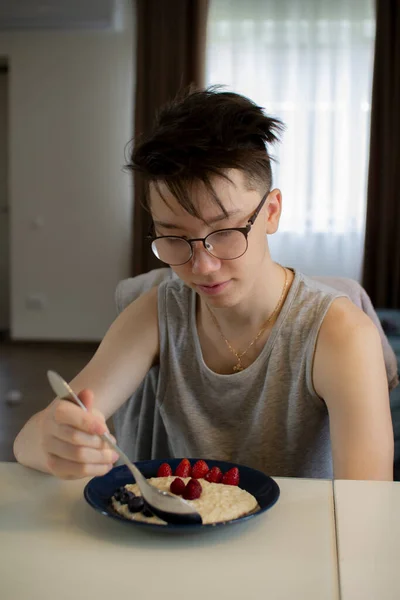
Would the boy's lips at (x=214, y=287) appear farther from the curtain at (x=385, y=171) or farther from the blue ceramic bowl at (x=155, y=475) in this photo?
the curtain at (x=385, y=171)

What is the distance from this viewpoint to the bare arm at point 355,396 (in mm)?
993

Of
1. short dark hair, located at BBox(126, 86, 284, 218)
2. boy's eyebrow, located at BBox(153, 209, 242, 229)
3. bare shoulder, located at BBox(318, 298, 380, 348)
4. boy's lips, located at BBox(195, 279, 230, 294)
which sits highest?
short dark hair, located at BBox(126, 86, 284, 218)

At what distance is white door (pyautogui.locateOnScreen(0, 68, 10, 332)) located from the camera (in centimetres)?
567

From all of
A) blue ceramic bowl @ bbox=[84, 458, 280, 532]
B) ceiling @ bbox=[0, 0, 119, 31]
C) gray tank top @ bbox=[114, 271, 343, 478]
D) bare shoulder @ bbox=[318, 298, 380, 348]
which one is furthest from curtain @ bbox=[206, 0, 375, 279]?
blue ceramic bowl @ bbox=[84, 458, 280, 532]

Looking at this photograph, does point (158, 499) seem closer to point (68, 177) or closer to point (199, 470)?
point (199, 470)

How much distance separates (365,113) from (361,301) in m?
3.98

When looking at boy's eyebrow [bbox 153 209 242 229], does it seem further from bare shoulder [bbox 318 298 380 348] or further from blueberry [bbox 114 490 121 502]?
blueberry [bbox 114 490 121 502]

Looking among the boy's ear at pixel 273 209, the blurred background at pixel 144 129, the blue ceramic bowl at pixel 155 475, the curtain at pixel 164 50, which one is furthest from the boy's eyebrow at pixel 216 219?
the curtain at pixel 164 50

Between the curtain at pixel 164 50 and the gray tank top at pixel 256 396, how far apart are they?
3.94 m

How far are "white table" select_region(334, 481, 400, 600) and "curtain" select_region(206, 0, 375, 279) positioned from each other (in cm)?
438

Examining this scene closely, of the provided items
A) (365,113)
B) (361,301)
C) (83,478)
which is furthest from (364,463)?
(365,113)

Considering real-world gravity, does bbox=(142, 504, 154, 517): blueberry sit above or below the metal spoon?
below

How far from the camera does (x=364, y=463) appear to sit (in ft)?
3.23

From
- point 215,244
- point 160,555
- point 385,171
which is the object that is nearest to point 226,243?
point 215,244
